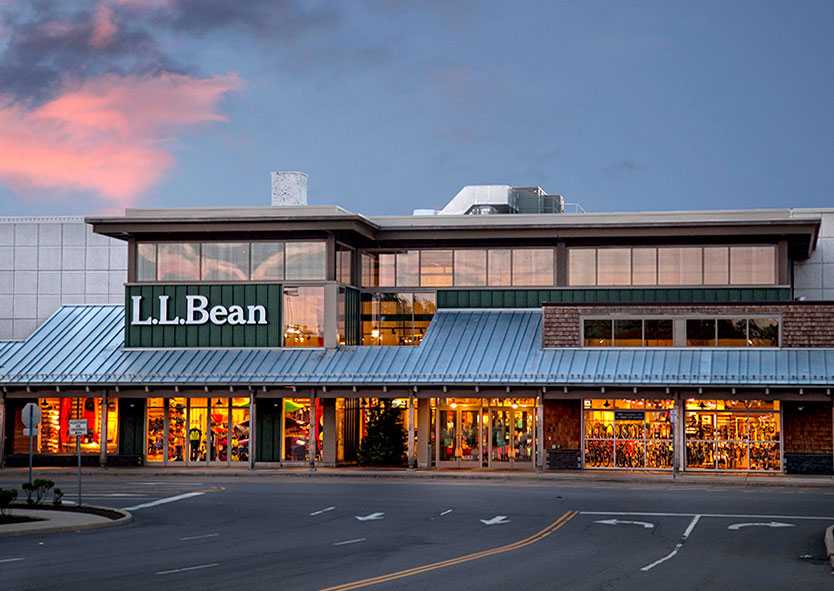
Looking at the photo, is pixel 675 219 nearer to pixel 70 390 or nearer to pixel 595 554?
pixel 70 390

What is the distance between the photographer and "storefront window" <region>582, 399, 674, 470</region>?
139 feet

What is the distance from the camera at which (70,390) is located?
145 ft

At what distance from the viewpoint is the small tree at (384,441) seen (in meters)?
43.9

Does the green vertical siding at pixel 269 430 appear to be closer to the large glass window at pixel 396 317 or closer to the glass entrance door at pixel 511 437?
the large glass window at pixel 396 317

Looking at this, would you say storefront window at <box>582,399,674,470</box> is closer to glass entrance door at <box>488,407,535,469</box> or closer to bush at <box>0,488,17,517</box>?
glass entrance door at <box>488,407,535,469</box>

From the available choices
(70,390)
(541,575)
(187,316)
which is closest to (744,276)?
(187,316)

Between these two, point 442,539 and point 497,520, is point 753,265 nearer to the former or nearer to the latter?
point 497,520

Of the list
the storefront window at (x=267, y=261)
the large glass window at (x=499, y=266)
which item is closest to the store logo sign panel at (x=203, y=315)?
the storefront window at (x=267, y=261)

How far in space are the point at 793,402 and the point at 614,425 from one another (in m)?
6.45

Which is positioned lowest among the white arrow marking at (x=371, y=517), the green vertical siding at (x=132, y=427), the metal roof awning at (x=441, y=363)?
the white arrow marking at (x=371, y=517)

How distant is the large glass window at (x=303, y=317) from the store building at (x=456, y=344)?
0.22 feet

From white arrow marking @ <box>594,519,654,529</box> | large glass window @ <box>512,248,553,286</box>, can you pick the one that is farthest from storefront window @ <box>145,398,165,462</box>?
white arrow marking @ <box>594,519,654,529</box>

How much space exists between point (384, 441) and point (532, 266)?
10.1m

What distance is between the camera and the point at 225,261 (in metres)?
47.0
